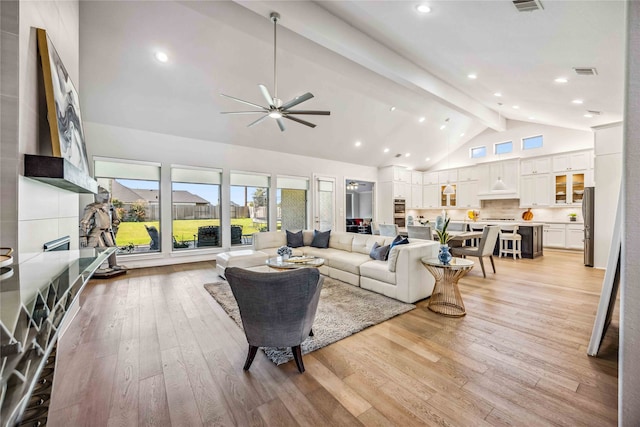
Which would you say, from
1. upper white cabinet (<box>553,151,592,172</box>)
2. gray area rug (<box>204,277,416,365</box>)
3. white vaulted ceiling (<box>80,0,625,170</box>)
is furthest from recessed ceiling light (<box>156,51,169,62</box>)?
upper white cabinet (<box>553,151,592,172</box>)

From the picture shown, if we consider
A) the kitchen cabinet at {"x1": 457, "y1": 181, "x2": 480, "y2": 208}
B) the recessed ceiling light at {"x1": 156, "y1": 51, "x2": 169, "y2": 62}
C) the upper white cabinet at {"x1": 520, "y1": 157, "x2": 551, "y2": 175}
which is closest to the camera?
the recessed ceiling light at {"x1": 156, "y1": 51, "x2": 169, "y2": 62}

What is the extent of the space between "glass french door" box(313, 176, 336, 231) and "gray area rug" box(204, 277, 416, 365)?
4475mm

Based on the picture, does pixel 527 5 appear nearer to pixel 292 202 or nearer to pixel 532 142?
pixel 292 202

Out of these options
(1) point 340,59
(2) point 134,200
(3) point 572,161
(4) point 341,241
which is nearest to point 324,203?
Result: (4) point 341,241

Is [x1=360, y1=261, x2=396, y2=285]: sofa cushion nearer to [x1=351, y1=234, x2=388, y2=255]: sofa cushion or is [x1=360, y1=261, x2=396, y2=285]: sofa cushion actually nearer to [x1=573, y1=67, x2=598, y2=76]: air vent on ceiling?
[x1=351, y1=234, x2=388, y2=255]: sofa cushion

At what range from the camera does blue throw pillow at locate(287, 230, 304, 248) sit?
18.8 ft

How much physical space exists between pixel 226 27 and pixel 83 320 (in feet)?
14.4

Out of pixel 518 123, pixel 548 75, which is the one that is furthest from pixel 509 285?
pixel 518 123

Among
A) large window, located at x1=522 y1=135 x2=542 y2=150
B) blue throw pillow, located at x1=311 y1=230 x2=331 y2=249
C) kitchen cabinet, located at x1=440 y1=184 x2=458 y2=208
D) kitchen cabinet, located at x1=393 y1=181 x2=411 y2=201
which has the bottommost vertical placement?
blue throw pillow, located at x1=311 y1=230 x2=331 y2=249

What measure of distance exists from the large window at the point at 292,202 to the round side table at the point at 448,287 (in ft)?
17.0

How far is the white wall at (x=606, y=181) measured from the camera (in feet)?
16.6

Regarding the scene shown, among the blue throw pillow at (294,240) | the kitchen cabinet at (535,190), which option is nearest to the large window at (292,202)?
the blue throw pillow at (294,240)

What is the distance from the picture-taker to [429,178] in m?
10.9

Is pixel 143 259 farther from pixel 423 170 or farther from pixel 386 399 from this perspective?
pixel 423 170
